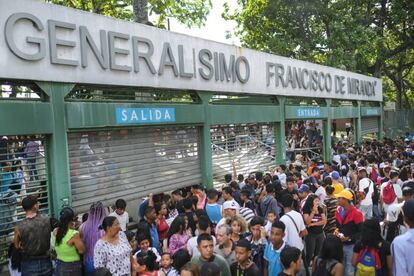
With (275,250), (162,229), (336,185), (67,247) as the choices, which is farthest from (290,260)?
(336,185)

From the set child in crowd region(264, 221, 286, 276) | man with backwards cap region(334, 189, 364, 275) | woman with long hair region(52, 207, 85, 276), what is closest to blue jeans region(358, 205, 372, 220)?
man with backwards cap region(334, 189, 364, 275)

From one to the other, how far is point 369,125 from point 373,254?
1860 cm

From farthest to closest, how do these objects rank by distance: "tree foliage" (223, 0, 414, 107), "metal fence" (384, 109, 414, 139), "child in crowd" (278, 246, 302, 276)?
1. "metal fence" (384, 109, 414, 139)
2. "tree foliage" (223, 0, 414, 107)
3. "child in crowd" (278, 246, 302, 276)

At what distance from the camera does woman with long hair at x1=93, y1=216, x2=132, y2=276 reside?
4.80m

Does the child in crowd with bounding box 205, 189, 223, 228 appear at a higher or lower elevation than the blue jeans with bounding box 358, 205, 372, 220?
higher

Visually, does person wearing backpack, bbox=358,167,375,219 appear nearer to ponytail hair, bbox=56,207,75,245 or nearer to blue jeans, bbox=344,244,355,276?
blue jeans, bbox=344,244,355,276

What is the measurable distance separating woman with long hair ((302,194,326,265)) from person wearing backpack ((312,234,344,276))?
2110 mm

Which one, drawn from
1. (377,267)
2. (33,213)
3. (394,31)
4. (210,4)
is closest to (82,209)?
(33,213)

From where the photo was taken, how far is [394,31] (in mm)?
27438

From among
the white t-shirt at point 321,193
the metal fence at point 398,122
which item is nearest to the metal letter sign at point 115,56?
the white t-shirt at point 321,193

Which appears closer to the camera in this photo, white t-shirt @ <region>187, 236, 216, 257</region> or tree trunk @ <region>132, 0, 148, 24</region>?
white t-shirt @ <region>187, 236, 216, 257</region>

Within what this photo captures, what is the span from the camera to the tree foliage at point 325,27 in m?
22.4

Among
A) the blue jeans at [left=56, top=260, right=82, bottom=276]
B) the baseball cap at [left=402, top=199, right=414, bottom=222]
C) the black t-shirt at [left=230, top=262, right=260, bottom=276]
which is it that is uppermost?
the baseball cap at [left=402, top=199, right=414, bottom=222]

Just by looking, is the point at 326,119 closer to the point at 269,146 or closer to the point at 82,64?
the point at 269,146
